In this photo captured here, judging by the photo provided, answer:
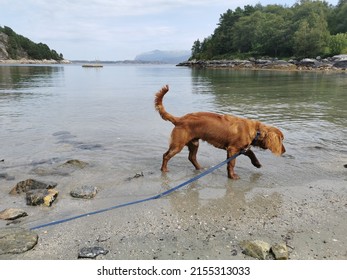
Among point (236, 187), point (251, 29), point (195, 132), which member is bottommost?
point (236, 187)

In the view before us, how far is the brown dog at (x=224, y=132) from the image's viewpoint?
6672mm

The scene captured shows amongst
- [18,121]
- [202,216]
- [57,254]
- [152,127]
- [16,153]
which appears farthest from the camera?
[18,121]

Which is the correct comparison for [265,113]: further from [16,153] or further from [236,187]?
[16,153]

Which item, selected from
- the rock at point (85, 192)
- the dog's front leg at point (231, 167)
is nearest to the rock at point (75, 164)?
the rock at point (85, 192)

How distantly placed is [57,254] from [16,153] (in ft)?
18.2

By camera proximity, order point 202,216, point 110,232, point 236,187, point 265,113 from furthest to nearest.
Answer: point 265,113 → point 236,187 → point 202,216 → point 110,232

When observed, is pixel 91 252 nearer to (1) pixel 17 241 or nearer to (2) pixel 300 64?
(1) pixel 17 241

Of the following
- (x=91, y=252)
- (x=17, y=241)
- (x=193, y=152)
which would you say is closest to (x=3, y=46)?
(x=193, y=152)

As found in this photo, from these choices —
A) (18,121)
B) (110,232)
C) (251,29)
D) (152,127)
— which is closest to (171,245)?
(110,232)

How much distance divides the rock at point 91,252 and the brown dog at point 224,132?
10.7 feet

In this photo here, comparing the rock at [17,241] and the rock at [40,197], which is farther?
the rock at [40,197]

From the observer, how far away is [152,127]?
12156mm

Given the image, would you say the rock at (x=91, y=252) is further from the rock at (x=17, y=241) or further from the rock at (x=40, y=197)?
the rock at (x=40, y=197)

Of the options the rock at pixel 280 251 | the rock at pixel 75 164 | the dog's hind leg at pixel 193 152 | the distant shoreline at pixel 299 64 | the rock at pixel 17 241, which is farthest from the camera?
the distant shoreline at pixel 299 64
